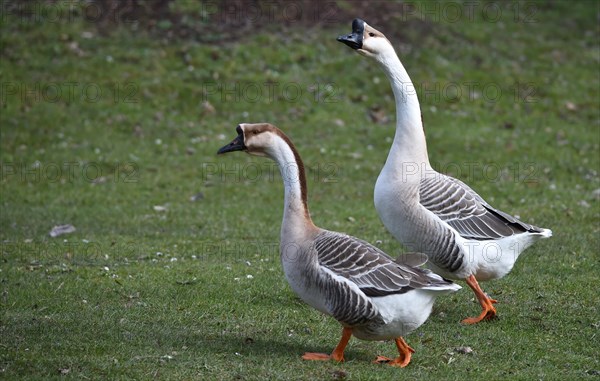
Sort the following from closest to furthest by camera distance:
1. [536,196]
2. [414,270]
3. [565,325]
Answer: [414,270]
[565,325]
[536,196]

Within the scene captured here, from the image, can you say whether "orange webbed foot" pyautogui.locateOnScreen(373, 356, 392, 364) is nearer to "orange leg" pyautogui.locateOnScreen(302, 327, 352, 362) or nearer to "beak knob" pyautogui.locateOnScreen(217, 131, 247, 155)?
"orange leg" pyautogui.locateOnScreen(302, 327, 352, 362)

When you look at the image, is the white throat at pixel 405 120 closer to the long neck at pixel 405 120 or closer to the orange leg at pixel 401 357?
the long neck at pixel 405 120

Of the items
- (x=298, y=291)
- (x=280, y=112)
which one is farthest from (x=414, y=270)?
(x=280, y=112)

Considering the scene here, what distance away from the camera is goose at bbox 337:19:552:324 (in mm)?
8008

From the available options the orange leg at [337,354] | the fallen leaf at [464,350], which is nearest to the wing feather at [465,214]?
the fallen leaf at [464,350]

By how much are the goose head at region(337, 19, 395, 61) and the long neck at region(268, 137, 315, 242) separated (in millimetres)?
1733

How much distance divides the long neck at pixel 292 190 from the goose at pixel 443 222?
4.50 feet

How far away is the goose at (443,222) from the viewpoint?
26.3ft

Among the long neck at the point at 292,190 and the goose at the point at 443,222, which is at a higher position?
the long neck at the point at 292,190

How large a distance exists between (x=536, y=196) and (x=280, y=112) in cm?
645

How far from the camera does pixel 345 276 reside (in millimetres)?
6637

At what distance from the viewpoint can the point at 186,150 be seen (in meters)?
16.7

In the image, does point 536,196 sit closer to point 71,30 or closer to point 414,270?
point 414,270

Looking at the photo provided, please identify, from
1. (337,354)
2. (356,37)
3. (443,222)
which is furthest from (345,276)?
(356,37)
